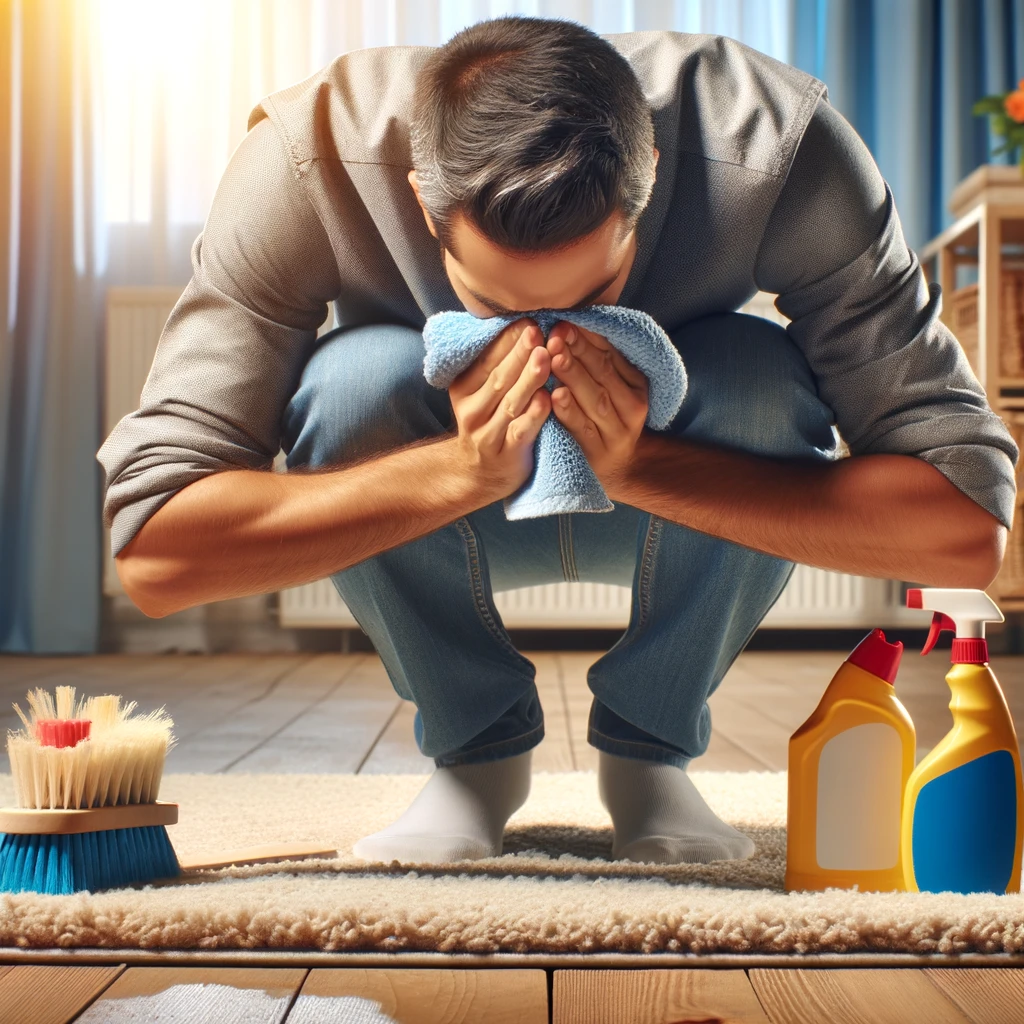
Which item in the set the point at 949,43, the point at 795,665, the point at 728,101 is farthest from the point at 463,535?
the point at 949,43

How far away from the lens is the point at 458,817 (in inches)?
34.7

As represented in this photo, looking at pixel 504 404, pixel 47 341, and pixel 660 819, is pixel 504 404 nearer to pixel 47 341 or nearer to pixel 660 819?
pixel 660 819

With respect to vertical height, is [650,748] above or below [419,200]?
below

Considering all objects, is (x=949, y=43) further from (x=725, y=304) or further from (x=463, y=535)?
(x=463, y=535)

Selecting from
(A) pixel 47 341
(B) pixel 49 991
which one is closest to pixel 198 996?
(B) pixel 49 991

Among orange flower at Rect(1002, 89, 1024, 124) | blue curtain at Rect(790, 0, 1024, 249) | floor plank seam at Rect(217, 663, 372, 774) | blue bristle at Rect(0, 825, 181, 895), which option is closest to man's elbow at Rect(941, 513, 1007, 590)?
blue bristle at Rect(0, 825, 181, 895)

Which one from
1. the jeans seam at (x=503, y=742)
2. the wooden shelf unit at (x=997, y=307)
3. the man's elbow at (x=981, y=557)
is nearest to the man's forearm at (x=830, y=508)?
the man's elbow at (x=981, y=557)

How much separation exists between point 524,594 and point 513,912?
6.34 ft

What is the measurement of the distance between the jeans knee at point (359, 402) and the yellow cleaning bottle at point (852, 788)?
37 cm

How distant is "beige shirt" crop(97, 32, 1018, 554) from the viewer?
829 mm

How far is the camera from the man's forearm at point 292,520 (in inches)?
31.8

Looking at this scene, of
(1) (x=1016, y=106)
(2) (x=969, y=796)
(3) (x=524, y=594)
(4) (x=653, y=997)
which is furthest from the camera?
(3) (x=524, y=594)

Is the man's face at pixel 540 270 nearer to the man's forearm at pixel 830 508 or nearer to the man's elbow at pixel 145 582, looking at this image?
the man's forearm at pixel 830 508

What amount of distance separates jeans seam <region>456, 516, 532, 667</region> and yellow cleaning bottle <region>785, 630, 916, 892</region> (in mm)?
254
